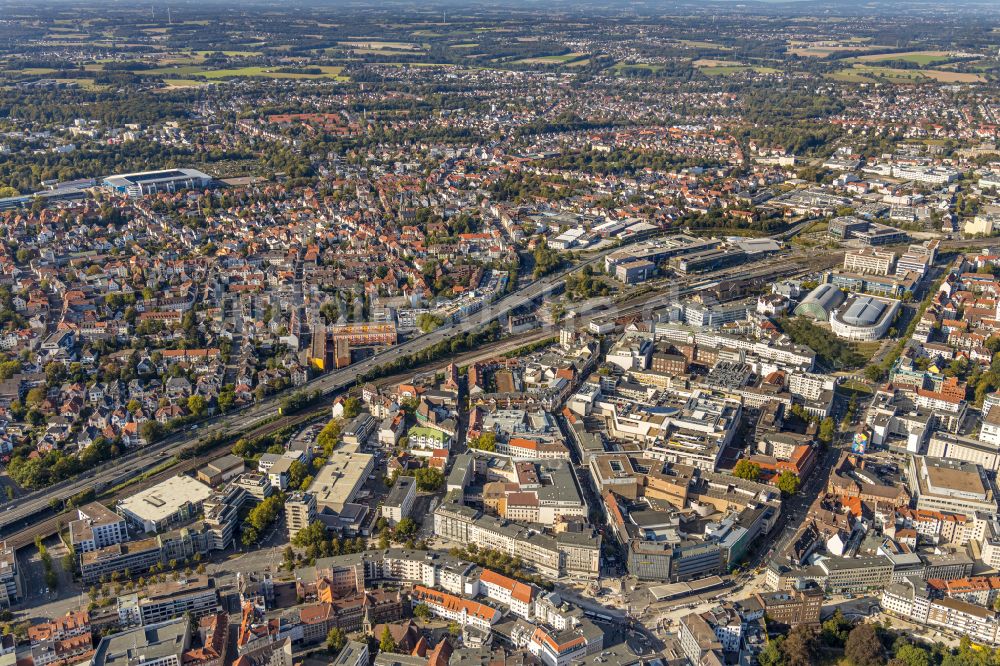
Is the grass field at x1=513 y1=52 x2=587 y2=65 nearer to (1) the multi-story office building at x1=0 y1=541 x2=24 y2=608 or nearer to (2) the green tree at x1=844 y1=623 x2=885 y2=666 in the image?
(1) the multi-story office building at x1=0 y1=541 x2=24 y2=608

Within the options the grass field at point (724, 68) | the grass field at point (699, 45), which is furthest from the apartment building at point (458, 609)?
the grass field at point (699, 45)

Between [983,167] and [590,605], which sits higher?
[983,167]

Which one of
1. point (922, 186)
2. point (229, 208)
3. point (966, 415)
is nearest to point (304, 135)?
point (229, 208)

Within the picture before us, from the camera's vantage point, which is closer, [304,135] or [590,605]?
[590,605]

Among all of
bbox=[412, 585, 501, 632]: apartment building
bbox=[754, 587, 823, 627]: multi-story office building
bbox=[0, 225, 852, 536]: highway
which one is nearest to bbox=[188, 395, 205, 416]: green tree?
bbox=[0, 225, 852, 536]: highway

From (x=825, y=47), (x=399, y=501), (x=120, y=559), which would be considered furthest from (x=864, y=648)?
(x=825, y=47)

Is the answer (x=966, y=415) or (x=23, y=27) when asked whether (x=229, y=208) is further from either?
(x=23, y=27)

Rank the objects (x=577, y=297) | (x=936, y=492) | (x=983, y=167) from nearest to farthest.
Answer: (x=936, y=492), (x=577, y=297), (x=983, y=167)
